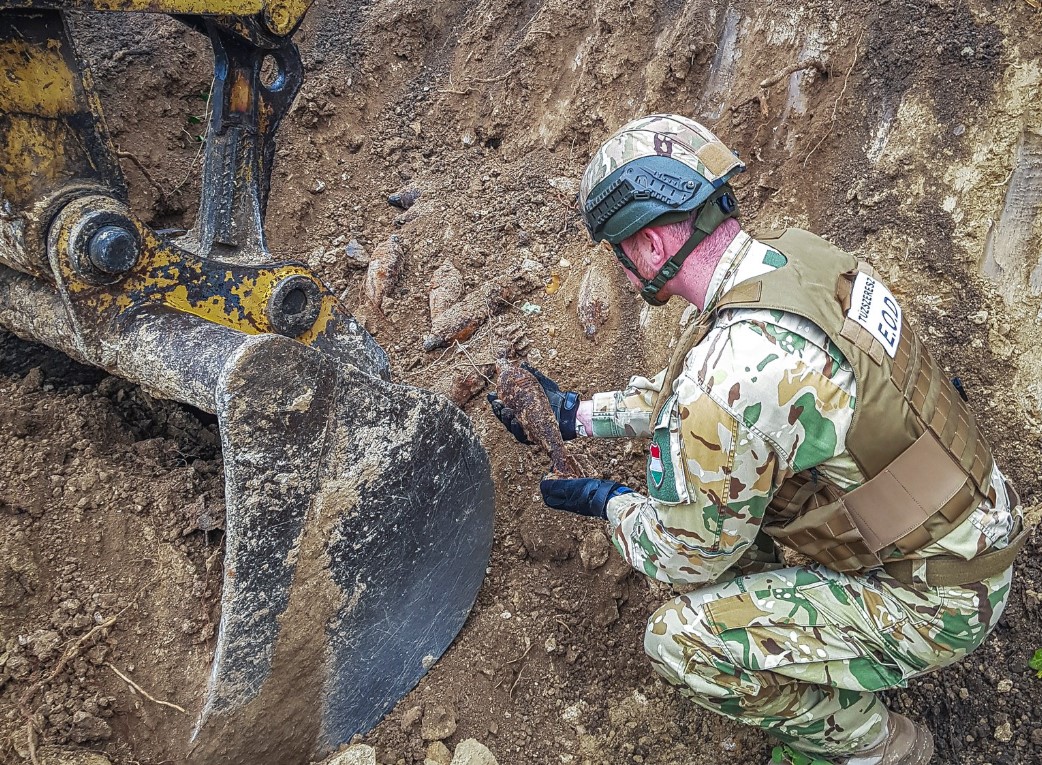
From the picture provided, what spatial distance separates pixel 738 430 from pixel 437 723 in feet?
4.55

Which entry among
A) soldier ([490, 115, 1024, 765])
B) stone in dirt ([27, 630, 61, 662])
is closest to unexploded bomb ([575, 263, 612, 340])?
soldier ([490, 115, 1024, 765])

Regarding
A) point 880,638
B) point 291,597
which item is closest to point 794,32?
point 880,638

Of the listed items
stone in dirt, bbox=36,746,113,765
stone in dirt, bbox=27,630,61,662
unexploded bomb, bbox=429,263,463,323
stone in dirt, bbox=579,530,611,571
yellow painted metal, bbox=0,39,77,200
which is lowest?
stone in dirt, bbox=36,746,113,765

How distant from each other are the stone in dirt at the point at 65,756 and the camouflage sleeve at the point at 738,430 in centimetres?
169

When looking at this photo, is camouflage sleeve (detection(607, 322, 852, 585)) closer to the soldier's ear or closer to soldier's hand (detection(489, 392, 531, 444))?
the soldier's ear

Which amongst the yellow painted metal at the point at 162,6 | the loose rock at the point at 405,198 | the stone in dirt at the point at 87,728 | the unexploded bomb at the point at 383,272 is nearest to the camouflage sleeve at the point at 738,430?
the stone in dirt at the point at 87,728

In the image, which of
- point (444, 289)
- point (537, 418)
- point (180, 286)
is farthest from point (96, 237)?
point (444, 289)

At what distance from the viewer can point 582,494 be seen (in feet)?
7.79

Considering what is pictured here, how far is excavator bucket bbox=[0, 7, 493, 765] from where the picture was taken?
2.01 meters

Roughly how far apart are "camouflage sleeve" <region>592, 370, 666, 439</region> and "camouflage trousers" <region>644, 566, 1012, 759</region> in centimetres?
62

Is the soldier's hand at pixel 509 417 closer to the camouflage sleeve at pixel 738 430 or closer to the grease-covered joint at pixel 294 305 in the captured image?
the grease-covered joint at pixel 294 305

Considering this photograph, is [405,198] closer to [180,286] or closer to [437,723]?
[180,286]

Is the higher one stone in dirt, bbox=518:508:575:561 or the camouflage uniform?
the camouflage uniform

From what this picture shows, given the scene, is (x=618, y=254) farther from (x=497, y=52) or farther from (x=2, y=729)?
(x=497, y=52)
